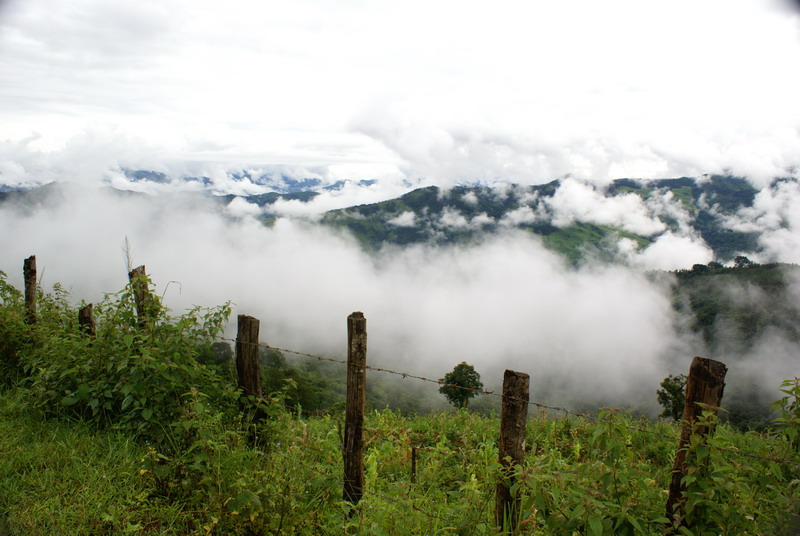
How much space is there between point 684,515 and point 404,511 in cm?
258

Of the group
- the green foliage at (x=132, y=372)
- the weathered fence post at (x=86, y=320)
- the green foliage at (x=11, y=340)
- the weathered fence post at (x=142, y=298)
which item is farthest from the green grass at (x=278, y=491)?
the green foliage at (x=11, y=340)

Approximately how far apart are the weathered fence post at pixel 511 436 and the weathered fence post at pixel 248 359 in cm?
350

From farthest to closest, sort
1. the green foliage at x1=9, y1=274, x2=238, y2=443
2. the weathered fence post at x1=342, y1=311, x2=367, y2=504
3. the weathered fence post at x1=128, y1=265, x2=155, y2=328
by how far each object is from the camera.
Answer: the weathered fence post at x1=128, y1=265, x2=155, y2=328, the green foliage at x1=9, y1=274, x2=238, y2=443, the weathered fence post at x1=342, y1=311, x2=367, y2=504

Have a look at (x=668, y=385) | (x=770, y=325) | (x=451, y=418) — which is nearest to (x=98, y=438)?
(x=451, y=418)

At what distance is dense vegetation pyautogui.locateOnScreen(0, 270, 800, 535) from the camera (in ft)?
11.6

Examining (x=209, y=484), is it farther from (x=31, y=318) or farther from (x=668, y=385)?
(x=668, y=385)

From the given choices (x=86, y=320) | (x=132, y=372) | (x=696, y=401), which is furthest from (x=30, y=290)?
(x=696, y=401)

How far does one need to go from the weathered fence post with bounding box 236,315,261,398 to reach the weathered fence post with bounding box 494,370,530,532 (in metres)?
3.50

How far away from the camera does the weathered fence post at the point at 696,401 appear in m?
→ 3.62

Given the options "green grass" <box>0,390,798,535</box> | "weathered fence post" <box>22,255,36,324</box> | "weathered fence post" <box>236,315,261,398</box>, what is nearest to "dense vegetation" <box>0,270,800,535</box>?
"green grass" <box>0,390,798,535</box>

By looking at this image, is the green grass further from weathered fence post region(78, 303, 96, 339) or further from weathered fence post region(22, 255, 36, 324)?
weathered fence post region(22, 255, 36, 324)

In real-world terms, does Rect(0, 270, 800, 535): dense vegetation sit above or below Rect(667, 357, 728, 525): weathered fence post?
below

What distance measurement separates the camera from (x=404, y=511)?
15.9 feet

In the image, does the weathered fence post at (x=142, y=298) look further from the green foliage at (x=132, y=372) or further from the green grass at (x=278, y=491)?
the green grass at (x=278, y=491)
